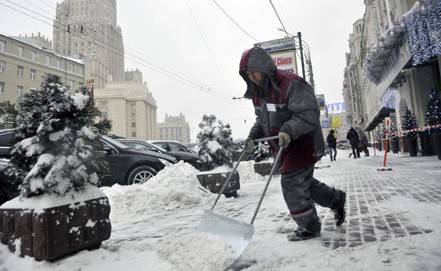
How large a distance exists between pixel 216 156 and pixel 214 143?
11.5 inches

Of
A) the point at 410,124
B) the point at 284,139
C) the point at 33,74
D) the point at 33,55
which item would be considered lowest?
the point at 284,139

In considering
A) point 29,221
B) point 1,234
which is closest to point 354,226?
point 29,221

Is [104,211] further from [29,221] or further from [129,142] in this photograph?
[129,142]

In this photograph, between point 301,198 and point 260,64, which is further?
point 260,64

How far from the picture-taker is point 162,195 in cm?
548

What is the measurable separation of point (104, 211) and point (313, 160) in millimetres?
2054

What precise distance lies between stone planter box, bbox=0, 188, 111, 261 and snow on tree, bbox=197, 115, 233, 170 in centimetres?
372

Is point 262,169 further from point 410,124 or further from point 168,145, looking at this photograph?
point 410,124

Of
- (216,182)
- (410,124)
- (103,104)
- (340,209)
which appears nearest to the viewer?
(340,209)

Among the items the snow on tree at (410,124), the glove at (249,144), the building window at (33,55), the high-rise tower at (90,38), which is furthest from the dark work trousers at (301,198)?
the high-rise tower at (90,38)

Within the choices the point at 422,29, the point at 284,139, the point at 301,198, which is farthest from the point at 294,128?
the point at 422,29

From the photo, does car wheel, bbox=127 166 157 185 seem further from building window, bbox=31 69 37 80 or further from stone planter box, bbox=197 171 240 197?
building window, bbox=31 69 37 80

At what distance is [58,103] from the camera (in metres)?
2.82

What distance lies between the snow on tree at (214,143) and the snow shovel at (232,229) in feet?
11.6
